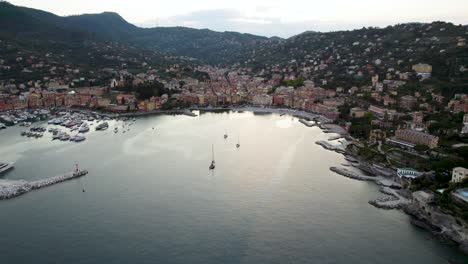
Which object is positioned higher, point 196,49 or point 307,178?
point 196,49

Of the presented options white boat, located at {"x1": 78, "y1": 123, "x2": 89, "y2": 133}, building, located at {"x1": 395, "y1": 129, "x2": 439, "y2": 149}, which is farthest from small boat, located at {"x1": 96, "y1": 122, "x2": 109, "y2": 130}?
building, located at {"x1": 395, "y1": 129, "x2": 439, "y2": 149}

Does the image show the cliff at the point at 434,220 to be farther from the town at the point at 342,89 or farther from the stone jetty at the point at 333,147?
the stone jetty at the point at 333,147

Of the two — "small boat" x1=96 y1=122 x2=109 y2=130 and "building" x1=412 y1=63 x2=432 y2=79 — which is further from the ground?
"building" x1=412 y1=63 x2=432 y2=79

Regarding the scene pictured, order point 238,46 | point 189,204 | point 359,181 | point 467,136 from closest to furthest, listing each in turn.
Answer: point 189,204, point 359,181, point 467,136, point 238,46

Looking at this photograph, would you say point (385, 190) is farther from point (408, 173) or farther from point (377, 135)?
point (377, 135)

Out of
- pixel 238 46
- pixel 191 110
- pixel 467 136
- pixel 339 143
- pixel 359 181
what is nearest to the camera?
pixel 359 181

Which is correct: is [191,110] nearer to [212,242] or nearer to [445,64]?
[445,64]

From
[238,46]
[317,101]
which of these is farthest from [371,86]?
[238,46]

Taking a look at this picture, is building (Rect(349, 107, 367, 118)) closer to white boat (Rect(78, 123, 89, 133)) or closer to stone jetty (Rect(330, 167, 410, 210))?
stone jetty (Rect(330, 167, 410, 210))
